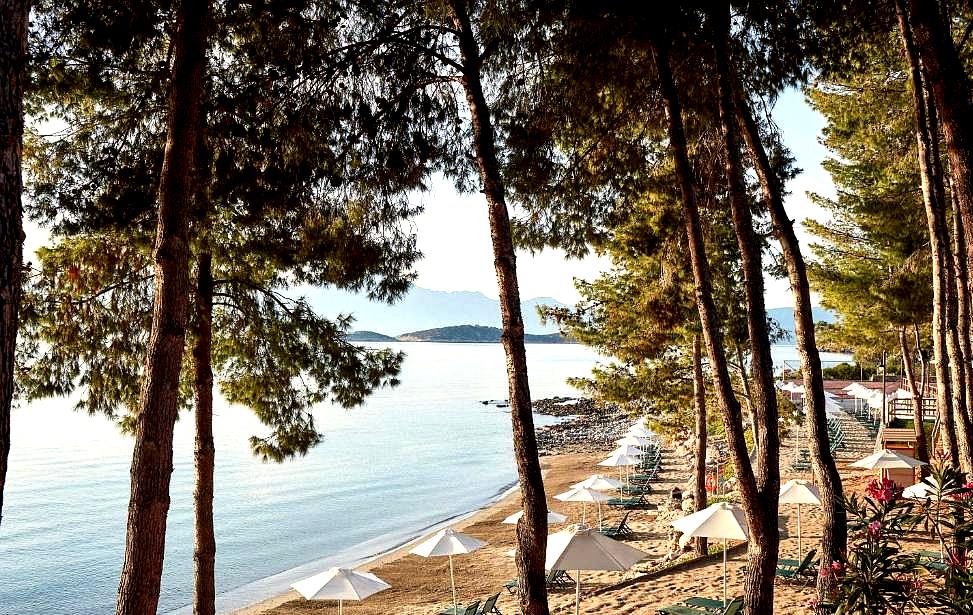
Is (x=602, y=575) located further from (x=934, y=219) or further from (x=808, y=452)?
(x=808, y=452)

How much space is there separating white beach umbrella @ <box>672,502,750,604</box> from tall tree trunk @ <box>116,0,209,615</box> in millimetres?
6861

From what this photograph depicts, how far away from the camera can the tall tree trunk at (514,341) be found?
6723 mm

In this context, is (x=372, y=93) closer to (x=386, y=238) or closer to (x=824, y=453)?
(x=386, y=238)

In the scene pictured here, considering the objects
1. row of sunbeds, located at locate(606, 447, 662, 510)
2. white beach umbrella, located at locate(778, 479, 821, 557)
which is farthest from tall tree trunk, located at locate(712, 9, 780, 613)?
row of sunbeds, located at locate(606, 447, 662, 510)

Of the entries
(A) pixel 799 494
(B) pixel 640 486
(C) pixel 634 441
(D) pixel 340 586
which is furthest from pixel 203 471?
(C) pixel 634 441

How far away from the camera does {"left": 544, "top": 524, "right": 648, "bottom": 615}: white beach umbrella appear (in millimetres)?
8742

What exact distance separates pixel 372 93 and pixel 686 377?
10968mm

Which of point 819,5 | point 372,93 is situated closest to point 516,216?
point 372,93

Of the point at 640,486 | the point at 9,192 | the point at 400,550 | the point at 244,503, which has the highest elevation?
the point at 9,192

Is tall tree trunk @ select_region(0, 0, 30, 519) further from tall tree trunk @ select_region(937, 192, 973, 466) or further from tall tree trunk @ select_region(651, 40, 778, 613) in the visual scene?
tall tree trunk @ select_region(937, 192, 973, 466)

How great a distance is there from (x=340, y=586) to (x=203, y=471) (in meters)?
2.94

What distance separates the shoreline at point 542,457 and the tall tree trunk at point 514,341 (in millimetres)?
11875

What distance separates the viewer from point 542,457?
39.7 metres

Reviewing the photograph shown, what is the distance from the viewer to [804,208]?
2092 cm
